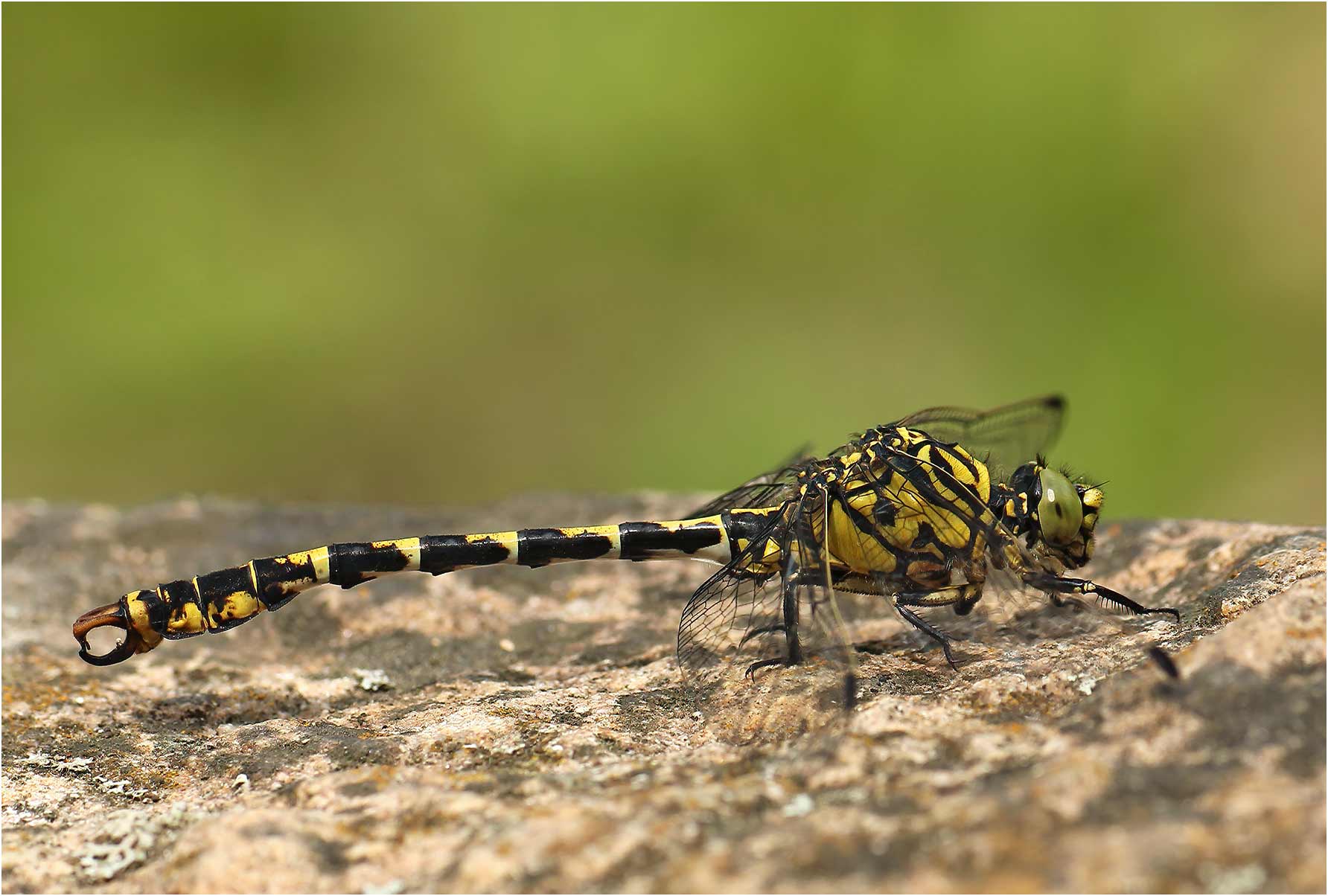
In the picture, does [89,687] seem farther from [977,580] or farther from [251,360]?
[251,360]

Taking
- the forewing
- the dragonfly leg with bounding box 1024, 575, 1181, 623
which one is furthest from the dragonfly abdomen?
the dragonfly leg with bounding box 1024, 575, 1181, 623

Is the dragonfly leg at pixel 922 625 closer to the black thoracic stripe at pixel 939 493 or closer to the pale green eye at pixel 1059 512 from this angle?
the black thoracic stripe at pixel 939 493

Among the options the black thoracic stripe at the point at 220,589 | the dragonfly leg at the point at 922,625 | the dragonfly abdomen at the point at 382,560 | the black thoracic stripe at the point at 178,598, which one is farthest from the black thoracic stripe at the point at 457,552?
the dragonfly leg at the point at 922,625

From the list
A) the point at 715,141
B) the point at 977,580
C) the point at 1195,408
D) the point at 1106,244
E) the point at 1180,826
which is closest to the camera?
the point at 1180,826

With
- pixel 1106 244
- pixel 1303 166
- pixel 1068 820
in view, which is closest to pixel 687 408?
pixel 1106 244

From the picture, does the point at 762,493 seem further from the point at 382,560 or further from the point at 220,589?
the point at 220,589

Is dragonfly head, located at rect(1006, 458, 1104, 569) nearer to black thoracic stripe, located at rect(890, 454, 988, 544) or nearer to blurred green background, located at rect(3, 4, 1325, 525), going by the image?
black thoracic stripe, located at rect(890, 454, 988, 544)

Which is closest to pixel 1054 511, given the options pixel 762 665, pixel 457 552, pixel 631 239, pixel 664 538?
pixel 762 665
